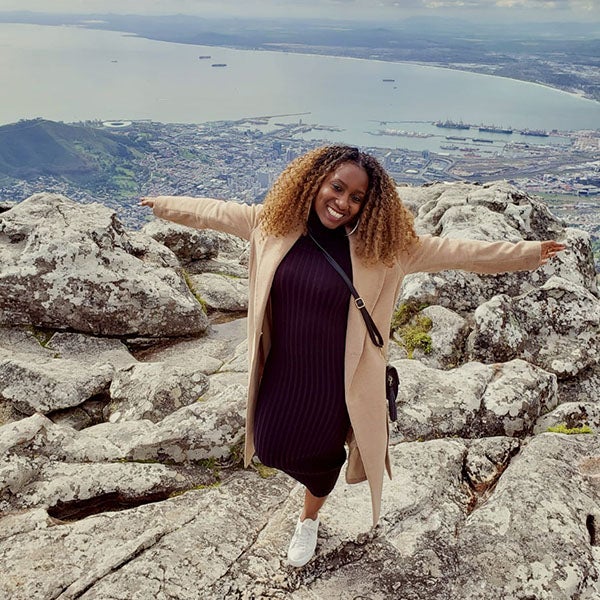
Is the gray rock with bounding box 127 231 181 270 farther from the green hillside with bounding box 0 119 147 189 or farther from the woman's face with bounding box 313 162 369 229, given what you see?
the green hillside with bounding box 0 119 147 189

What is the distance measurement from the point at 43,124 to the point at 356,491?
90155 mm

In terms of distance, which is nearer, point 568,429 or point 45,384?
point 568,429

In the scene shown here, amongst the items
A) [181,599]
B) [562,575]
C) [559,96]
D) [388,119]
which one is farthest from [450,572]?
[559,96]

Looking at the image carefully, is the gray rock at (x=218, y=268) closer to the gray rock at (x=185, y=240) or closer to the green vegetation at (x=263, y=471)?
the gray rock at (x=185, y=240)

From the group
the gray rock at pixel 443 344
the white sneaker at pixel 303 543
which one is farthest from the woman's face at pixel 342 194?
the gray rock at pixel 443 344

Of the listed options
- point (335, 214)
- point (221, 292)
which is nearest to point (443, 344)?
point (221, 292)

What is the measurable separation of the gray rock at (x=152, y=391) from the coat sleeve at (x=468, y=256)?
5089 millimetres

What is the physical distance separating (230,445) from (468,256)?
402cm

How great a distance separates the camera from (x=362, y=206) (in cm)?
470

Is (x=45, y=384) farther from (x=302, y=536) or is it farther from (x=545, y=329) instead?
(x=545, y=329)

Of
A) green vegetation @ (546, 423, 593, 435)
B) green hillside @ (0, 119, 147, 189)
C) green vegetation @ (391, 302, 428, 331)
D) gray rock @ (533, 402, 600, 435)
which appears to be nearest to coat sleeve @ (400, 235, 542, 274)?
green vegetation @ (546, 423, 593, 435)

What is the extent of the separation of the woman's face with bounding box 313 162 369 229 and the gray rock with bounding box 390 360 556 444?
399cm

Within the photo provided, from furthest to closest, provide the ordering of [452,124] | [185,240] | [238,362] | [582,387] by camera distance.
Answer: [452,124]
[185,240]
[238,362]
[582,387]

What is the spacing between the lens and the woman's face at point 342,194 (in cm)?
460
